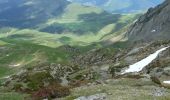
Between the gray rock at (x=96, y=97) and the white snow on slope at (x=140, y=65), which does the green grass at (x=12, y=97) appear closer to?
the gray rock at (x=96, y=97)

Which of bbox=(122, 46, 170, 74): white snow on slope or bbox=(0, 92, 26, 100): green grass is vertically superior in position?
bbox=(0, 92, 26, 100): green grass

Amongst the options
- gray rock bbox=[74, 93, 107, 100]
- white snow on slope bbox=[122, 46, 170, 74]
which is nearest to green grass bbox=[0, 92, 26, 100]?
gray rock bbox=[74, 93, 107, 100]

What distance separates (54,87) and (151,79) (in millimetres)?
19529

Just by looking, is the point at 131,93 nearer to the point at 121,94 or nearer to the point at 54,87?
the point at 121,94

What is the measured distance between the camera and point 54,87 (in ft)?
149

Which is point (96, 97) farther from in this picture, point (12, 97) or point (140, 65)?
point (140, 65)

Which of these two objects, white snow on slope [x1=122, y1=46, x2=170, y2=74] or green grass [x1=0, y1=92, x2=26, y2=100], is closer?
green grass [x1=0, y1=92, x2=26, y2=100]

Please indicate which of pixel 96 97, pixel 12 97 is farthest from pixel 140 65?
pixel 96 97

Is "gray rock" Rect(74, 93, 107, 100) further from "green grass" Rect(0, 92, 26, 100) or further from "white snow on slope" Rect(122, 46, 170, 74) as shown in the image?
"white snow on slope" Rect(122, 46, 170, 74)

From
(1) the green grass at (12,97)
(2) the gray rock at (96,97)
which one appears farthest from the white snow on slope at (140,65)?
Result: (2) the gray rock at (96,97)

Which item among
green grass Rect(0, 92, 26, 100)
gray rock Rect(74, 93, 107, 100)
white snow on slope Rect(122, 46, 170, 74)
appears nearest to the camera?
gray rock Rect(74, 93, 107, 100)

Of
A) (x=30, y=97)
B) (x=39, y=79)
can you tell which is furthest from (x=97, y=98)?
(x=39, y=79)

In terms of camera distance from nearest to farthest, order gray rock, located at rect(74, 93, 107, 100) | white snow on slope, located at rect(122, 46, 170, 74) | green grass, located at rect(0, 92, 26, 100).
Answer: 1. gray rock, located at rect(74, 93, 107, 100)
2. green grass, located at rect(0, 92, 26, 100)
3. white snow on slope, located at rect(122, 46, 170, 74)

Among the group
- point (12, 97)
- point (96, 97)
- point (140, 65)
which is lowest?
point (140, 65)
